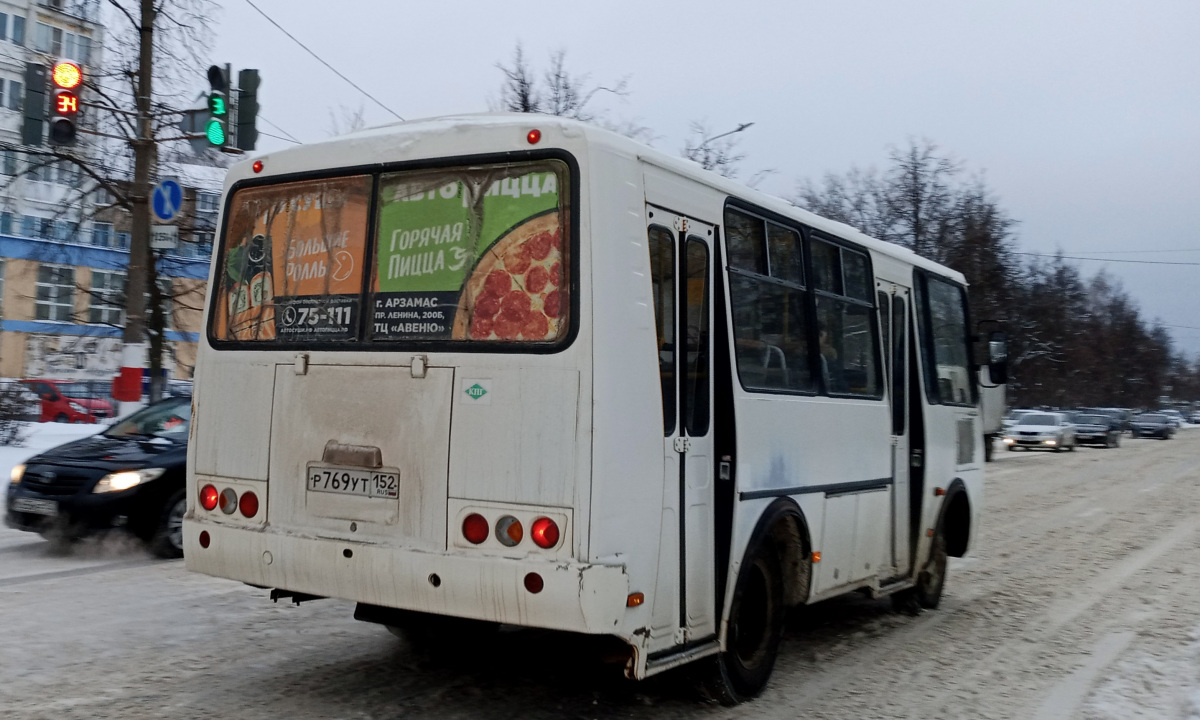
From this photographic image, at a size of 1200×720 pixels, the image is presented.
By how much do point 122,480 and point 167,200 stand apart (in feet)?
17.9

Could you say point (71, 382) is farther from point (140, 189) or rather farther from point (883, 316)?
point (883, 316)

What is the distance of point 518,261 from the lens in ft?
16.7

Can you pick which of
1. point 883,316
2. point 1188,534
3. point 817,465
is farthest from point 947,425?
point 1188,534

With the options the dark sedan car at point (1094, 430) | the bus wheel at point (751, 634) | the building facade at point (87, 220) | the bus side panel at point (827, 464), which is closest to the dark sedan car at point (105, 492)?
the building facade at point (87, 220)

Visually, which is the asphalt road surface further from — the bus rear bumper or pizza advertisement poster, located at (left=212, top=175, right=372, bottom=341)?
pizza advertisement poster, located at (left=212, top=175, right=372, bottom=341)

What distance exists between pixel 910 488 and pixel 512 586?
454cm

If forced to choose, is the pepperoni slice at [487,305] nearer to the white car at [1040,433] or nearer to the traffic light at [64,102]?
the traffic light at [64,102]

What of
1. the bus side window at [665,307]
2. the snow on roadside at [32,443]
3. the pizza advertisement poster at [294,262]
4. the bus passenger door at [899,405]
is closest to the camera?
the bus side window at [665,307]

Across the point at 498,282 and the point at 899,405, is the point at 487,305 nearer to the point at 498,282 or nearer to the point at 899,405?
the point at 498,282

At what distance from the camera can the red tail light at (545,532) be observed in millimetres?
4746

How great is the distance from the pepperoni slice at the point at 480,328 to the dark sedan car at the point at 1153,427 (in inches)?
2539

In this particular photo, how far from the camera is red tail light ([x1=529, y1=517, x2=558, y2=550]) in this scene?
475 cm

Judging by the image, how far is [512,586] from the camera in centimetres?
479

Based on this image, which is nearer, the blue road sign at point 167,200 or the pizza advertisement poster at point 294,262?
the pizza advertisement poster at point 294,262
